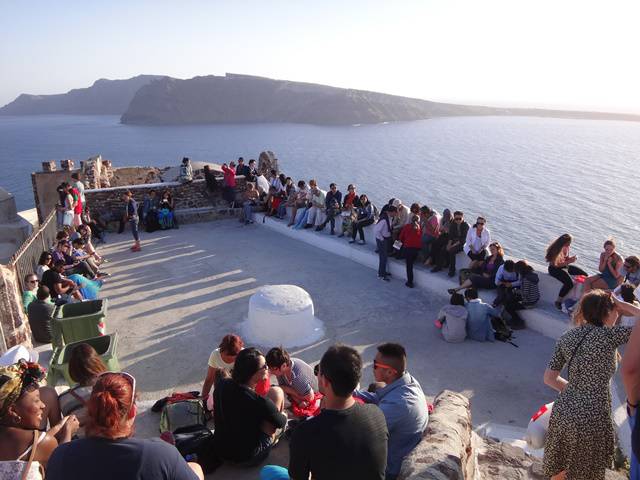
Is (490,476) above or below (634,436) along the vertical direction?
below

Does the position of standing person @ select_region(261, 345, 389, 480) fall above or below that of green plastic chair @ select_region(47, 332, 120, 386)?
above

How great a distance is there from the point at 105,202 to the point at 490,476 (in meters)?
13.5

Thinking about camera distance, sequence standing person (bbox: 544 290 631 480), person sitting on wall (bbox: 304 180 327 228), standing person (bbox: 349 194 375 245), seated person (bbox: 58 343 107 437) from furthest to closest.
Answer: person sitting on wall (bbox: 304 180 327 228)
standing person (bbox: 349 194 375 245)
seated person (bbox: 58 343 107 437)
standing person (bbox: 544 290 631 480)

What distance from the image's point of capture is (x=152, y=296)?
1005 cm

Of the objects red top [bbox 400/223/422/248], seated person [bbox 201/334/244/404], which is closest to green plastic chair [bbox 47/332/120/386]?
seated person [bbox 201/334/244/404]

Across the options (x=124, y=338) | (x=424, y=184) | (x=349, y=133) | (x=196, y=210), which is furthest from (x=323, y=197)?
(x=349, y=133)

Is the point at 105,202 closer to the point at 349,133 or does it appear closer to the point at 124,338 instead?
the point at 124,338

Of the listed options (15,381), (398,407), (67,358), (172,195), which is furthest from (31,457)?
(172,195)

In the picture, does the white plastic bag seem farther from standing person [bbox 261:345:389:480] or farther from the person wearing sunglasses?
the person wearing sunglasses

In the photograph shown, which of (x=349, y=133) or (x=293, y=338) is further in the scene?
(x=349, y=133)

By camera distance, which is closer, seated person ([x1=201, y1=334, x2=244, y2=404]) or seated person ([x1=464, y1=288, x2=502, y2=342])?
seated person ([x1=201, y1=334, x2=244, y2=404])

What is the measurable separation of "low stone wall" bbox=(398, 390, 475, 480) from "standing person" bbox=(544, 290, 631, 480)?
2.19 ft

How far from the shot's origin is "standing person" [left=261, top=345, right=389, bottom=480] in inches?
106

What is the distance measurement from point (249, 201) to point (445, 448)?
42.3 ft
